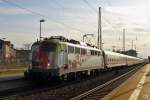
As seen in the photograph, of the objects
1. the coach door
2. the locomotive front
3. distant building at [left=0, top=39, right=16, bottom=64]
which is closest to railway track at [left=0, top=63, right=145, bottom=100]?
the locomotive front

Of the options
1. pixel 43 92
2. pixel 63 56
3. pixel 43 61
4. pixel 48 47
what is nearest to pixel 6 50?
pixel 63 56

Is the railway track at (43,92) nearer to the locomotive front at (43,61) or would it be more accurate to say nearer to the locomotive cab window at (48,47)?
the locomotive front at (43,61)

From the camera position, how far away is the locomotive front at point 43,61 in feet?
86.4

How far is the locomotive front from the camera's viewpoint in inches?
1037

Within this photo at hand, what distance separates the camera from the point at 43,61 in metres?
26.8

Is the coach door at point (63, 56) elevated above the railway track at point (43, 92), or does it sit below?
above

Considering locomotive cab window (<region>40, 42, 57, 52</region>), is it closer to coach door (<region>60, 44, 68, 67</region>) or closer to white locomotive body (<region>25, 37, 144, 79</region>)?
white locomotive body (<region>25, 37, 144, 79</region>)

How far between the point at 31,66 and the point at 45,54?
1.38m

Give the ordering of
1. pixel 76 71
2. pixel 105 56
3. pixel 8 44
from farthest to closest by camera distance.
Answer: pixel 8 44 < pixel 105 56 < pixel 76 71

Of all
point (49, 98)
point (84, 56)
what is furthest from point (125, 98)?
point (84, 56)

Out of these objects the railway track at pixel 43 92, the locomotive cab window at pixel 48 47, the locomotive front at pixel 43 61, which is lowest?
the railway track at pixel 43 92

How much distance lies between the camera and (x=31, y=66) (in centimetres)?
2731

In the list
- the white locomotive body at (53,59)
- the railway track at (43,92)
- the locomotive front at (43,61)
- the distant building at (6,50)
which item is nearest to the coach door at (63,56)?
the white locomotive body at (53,59)

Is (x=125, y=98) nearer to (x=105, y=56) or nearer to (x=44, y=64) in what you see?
(x=44, y=64)
